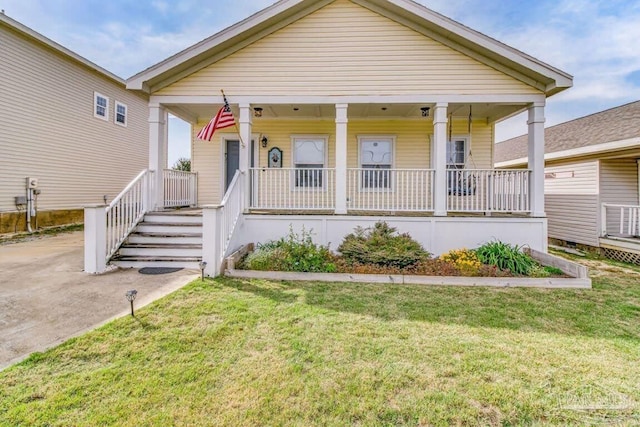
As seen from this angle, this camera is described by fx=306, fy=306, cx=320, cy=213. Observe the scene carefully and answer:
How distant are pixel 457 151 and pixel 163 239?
8603 mm

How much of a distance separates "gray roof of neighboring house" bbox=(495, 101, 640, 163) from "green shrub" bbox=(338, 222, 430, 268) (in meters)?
6.90

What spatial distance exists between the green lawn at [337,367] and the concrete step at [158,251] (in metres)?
2.01

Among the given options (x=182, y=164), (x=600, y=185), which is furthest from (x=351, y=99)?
(x=182, y=164)

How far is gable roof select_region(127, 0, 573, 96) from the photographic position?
6645mm

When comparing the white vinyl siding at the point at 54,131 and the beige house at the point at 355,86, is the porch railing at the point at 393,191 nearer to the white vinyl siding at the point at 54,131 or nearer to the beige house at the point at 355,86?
the beige house at the point at 355,86

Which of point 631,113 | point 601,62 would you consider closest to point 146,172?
point 631,113

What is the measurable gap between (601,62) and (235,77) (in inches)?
790

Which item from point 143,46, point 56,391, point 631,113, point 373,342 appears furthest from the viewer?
point 143,46

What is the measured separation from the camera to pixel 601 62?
1648 cm

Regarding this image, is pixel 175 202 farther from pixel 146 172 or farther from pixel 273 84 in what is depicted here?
pixel 273 84

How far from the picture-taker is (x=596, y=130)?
10.1 metres

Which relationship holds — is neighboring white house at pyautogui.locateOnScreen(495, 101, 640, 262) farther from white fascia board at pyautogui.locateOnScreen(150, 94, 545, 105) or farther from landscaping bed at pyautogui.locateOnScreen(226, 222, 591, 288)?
landscaping bed at pyautogui.locateOnScreen(226, 222, 591, 288)

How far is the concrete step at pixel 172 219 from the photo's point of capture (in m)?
6.96

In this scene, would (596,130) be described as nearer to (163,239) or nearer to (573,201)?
(573,201)
